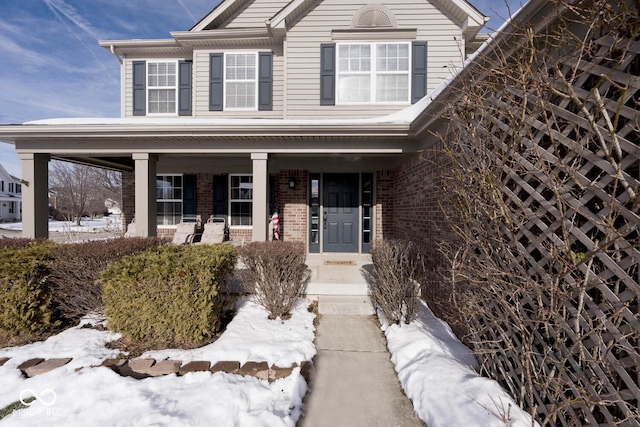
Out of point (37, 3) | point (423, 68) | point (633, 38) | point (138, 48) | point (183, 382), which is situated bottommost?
point (183, 382)

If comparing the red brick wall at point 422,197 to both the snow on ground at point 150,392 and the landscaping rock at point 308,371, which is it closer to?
the landscaping rock at point 308,371

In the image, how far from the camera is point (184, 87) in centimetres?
840

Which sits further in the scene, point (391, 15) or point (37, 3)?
point (37, 3)

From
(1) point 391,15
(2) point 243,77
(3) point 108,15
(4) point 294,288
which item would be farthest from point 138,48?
(4) point 294,288

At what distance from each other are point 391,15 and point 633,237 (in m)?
7.72

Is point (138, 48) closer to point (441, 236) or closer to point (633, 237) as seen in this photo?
point (441, 236)

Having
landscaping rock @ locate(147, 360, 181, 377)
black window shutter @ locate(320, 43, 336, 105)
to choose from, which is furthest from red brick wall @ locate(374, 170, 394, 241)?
landscaping rock @ locate(147, 360, 181, 377)

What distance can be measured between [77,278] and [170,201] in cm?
567

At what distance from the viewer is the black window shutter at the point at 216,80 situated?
803cm

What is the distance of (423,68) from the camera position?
23.6 ft

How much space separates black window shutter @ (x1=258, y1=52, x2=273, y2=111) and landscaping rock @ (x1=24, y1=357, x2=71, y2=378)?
6806 mm

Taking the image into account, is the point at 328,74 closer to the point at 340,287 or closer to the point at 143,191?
the point at 143,191

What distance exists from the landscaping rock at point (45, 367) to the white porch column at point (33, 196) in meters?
4.46

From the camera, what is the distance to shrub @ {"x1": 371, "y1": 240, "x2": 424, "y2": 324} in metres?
3.75
